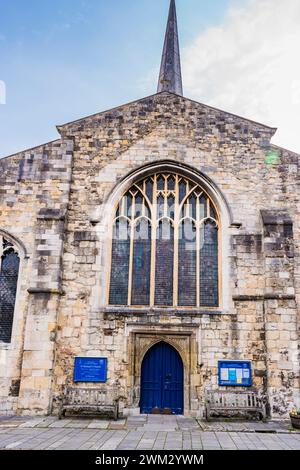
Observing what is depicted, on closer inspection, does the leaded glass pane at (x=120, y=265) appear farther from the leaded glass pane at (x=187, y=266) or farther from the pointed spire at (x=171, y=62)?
the pointed spire at (x=171, y=62)

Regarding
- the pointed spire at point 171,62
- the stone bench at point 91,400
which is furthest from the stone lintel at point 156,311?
the pointed spire at point 171,62

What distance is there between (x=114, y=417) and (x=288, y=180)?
8.50 metres

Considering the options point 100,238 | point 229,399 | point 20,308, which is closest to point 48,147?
point 100,238

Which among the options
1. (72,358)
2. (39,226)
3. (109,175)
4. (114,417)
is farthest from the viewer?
(109,175)

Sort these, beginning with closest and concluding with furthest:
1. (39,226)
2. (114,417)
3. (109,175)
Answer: (114,417), (39,226), (109,175)

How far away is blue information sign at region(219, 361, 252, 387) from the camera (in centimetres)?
1127

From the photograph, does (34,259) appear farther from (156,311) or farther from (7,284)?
(156,311)

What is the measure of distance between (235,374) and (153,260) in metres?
3.91

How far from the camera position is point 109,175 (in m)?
13.1

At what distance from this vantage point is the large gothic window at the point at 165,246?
40.3 ft

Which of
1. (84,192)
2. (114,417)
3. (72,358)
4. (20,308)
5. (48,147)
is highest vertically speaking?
(48,147)

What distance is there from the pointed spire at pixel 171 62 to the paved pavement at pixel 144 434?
16841 mm

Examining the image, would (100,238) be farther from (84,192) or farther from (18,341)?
(18,341)

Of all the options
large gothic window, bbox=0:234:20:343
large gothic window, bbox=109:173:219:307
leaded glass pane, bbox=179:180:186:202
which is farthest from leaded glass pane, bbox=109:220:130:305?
large gothic window, bbox=0:234:20:343
